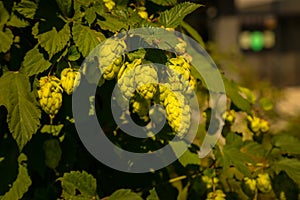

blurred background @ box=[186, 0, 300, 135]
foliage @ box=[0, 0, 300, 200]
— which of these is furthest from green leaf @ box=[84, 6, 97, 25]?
blurred background @ box=[186, 0, 300, 135]

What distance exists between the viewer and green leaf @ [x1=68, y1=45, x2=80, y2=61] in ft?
4.03

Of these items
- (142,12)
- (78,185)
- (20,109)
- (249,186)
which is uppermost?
(142,12)

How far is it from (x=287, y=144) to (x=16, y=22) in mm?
771

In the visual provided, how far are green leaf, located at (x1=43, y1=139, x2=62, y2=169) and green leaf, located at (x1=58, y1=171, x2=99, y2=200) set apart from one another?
0.12 meters

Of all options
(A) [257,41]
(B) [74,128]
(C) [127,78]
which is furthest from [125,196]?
Result: (A) [257,41]

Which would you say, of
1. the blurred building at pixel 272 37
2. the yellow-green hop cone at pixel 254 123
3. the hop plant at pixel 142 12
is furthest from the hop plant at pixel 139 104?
the blurred building at pixel 272 37

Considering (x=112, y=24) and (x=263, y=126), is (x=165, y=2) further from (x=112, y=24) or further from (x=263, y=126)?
(x=263, y=126)

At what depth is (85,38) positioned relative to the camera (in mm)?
1229

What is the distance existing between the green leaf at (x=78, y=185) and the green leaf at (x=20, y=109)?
16 cm

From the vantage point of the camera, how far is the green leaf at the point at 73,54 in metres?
1.23

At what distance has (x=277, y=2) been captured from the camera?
49.7 ft

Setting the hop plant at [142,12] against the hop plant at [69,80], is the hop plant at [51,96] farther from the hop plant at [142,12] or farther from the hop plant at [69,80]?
the hop plant at [142,12]

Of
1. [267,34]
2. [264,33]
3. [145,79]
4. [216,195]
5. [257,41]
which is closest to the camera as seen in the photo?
[145,79]

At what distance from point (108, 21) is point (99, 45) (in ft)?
0.24
